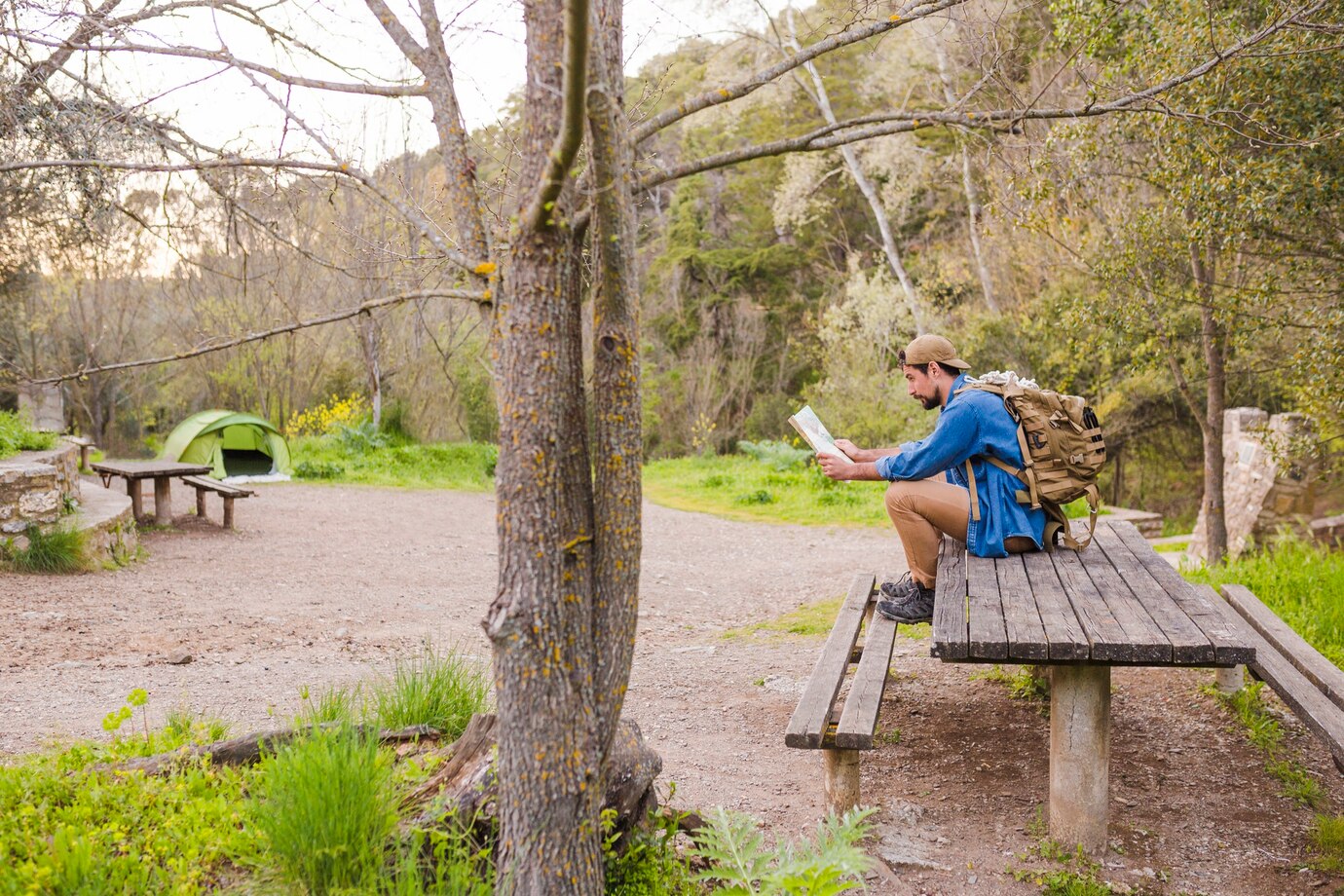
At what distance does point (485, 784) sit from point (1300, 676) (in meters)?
3.20

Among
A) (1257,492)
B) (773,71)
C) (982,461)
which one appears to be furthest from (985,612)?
(1257,492)

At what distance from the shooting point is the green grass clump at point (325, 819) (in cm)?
257

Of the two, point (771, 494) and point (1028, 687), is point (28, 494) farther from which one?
point (771, 494)

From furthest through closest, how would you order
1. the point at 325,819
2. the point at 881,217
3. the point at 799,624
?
the point at 881,217 < the point at 799,624 < the point at 325,819

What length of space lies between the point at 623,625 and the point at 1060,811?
194cm

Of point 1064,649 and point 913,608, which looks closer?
point 1064,649

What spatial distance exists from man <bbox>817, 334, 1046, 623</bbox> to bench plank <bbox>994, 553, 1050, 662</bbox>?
23cm

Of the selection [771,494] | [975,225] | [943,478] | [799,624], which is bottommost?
[799,624]

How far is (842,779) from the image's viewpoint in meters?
3.56

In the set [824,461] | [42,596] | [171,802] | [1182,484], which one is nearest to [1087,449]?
[824,461]

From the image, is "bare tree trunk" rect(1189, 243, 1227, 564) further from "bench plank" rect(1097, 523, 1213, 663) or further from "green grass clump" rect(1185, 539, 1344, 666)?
"bench plank" rect(1097, 523, 1213, 663)

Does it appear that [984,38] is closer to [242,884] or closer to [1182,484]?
[242,884]

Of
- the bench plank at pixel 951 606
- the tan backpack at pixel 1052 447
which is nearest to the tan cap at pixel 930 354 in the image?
the tan backpack at pixel 1052 447

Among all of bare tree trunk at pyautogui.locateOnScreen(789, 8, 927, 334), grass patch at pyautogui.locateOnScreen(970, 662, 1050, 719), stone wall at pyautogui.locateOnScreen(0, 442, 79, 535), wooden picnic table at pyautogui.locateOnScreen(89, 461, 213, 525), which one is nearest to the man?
grass patch at pyautogui.locateOnScreen(970, 662, 1050, 719)
